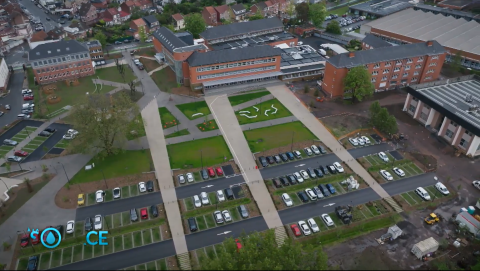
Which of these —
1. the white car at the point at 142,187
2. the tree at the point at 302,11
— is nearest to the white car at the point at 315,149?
the white car at the point at 142,187

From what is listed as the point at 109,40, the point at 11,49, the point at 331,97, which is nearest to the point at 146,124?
the point at 331,97

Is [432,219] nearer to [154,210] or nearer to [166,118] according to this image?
[154,210]

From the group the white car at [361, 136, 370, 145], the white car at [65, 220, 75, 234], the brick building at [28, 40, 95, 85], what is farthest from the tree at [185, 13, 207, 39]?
the white car at [65, 220, 75, 234]

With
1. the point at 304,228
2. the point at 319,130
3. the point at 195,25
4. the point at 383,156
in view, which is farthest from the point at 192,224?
the point at 195,25

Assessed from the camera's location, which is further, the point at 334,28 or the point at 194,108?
the point at 334,28

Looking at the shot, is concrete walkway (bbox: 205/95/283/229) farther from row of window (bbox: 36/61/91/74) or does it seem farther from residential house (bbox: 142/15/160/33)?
residential house (bbox: 142/15/160/33)

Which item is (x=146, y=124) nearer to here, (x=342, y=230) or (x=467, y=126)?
(x=342, y=230)
